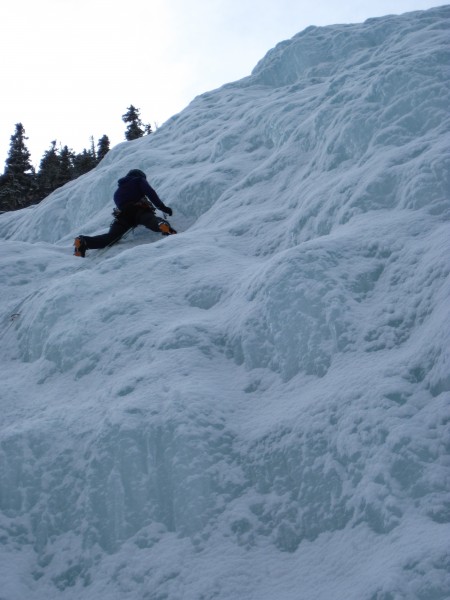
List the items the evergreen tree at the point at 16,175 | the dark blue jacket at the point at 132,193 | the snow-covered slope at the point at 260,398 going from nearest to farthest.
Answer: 1. the snow-covered slope at the point at 260,398
2. the dark blue jacket at the point at 132,193
3. the evergreen tree at the point at 16,175

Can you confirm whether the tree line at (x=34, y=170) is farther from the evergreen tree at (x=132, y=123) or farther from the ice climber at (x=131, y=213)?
the ice climber at (x=131, y=213)

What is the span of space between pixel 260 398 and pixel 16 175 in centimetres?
3053

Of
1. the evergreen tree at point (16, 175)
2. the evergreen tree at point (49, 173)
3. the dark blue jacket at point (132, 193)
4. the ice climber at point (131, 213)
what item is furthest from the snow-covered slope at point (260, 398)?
the evergreen tree at point (49, 173)

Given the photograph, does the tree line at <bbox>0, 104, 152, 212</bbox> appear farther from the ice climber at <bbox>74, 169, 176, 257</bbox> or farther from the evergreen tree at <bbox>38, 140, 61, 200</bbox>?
the ice climber at <bbox>74, 169, 176, 257</bbox>

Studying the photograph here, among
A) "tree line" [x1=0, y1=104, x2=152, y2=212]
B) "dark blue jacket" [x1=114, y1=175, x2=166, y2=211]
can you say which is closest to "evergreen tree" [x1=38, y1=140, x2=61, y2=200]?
"tree line" [x1=0, y1=104, x2=152, y2=212]

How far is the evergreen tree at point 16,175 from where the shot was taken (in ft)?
100

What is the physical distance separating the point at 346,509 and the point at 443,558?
0.62 metres

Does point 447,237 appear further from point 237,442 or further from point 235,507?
point 235,507

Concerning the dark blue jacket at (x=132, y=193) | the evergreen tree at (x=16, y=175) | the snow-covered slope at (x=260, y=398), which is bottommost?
the snow-covered slope at (x=260, y=398)

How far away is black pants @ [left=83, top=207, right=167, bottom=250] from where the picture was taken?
7.80 m

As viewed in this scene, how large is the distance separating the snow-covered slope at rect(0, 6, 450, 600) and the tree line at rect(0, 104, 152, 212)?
26083mm

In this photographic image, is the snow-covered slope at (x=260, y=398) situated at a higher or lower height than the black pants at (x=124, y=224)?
lower

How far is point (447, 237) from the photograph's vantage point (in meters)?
4.27

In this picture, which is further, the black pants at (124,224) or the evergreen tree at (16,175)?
the evergreen tree at (16,175)
